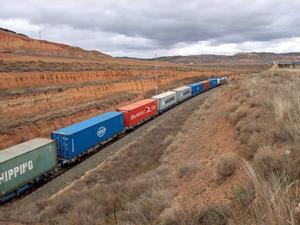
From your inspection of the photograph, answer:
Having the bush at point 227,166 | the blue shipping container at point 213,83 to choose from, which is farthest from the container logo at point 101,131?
the blue shipping container at point 213,83

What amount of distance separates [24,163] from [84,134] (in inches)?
272

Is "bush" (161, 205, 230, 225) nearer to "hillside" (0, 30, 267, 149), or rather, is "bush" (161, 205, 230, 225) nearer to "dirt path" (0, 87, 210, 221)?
"dirt path" (0, 87, 210, 221)

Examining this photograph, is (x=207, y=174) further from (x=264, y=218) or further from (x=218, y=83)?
(x=218, y=83)

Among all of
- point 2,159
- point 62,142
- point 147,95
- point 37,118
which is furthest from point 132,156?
point 147,95

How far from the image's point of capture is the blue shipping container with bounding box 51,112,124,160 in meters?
22.5

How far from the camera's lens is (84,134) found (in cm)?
2430

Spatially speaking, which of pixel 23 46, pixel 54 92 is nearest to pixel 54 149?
pixel 54 92

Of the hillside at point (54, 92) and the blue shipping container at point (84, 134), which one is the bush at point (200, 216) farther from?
the hillside at point (54, 92)

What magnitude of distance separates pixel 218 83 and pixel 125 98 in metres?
39.9

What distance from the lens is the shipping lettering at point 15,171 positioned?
16375 mm

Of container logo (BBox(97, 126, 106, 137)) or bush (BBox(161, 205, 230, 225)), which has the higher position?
bush (BBox(161, 205, 230, 225))

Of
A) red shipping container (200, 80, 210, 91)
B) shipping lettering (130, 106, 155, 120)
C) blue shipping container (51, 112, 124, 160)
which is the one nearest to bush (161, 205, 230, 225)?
blue shipping container (51, 112, 124, 160)

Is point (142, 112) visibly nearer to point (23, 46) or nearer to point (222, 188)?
point (222, 188)

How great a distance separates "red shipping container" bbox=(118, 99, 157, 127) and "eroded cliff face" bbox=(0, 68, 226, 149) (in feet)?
25.9
